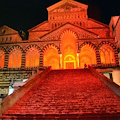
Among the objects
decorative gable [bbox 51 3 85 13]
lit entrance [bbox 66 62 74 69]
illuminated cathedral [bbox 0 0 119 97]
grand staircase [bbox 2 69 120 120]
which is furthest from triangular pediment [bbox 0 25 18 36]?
grand staircase [bbox 2 69 120 120]

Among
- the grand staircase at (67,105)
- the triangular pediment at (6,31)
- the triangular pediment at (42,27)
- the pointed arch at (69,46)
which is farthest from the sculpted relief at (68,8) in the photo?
the grand staircase at (67,105)

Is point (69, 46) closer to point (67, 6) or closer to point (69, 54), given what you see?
point (69, 54)

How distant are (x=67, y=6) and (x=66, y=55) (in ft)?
39.7

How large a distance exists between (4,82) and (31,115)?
14742 millimetres

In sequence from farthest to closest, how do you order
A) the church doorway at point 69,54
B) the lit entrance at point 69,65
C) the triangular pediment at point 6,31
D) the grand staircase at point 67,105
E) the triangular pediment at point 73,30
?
the triangular pediment at point 6,31, the lit entrance at point 69,65, the church doorway at point 69,54, the triangular pediment at point 73,30, the grand staircase at point 67,105

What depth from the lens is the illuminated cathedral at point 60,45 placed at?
19531 millimetres

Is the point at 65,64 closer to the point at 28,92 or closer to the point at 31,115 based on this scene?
the point at 28,92

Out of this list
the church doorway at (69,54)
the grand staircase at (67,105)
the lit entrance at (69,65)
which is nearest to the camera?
the grand staircase at (67,105)

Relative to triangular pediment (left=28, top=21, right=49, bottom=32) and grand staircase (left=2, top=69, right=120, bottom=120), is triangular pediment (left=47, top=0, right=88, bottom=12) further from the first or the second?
grand staircase (left=2, top=69, right=120, bottom=120)

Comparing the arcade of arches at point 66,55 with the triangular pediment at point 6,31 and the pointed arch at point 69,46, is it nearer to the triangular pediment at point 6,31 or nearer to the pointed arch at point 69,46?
the pointed arch at point 69,46

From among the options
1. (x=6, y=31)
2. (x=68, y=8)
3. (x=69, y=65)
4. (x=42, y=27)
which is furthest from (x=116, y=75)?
(x=6, y=31)

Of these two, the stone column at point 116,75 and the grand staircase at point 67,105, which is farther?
the stone column at point 116,75

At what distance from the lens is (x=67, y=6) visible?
28078 mm

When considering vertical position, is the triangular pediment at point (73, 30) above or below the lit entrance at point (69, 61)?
above
